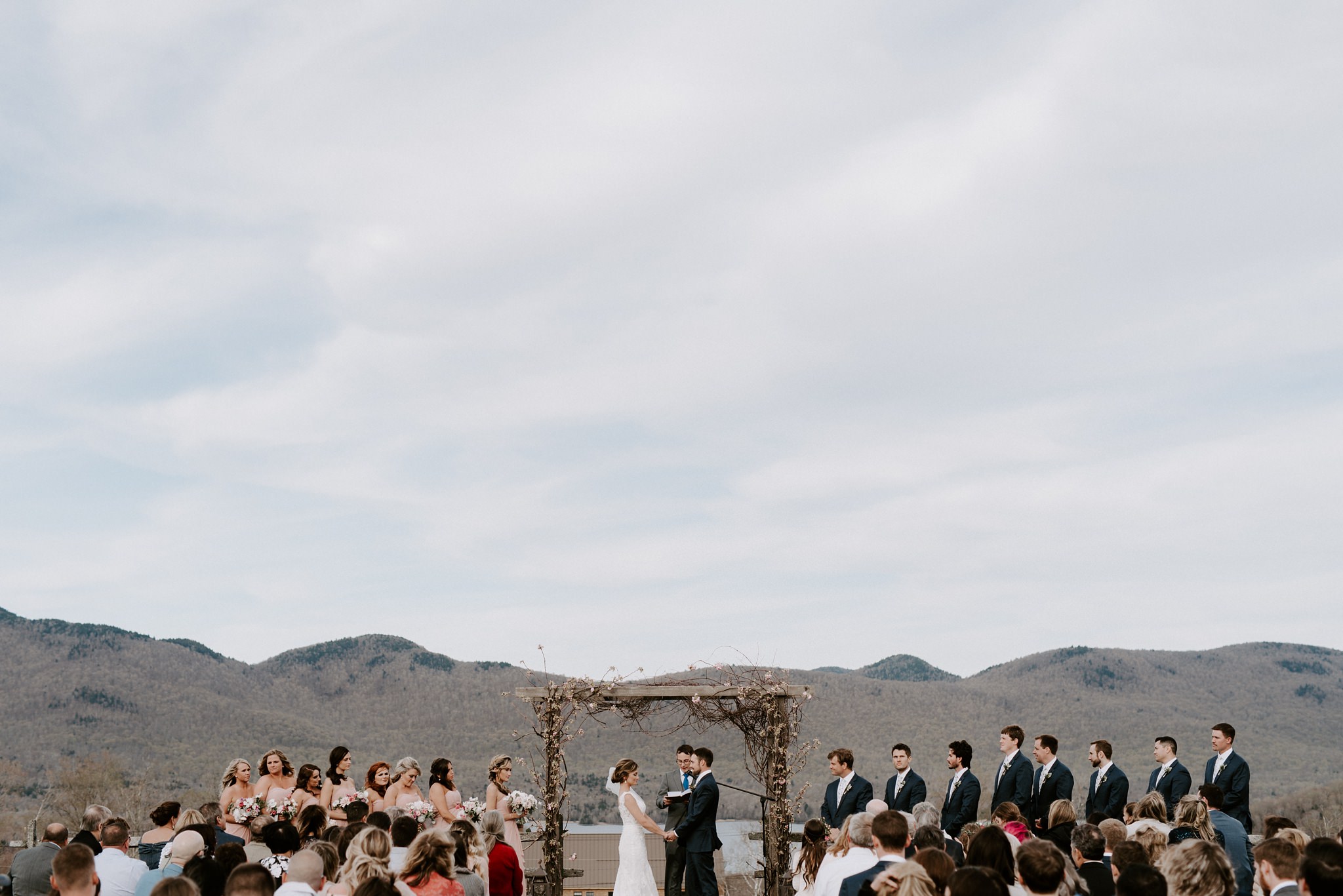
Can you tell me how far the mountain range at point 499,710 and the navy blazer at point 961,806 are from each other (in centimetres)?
4246

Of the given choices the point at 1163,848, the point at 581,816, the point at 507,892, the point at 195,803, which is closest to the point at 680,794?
the point at 507,892

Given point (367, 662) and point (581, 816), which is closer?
point (581, 816)

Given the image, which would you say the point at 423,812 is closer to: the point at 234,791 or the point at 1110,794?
the point at 234,791

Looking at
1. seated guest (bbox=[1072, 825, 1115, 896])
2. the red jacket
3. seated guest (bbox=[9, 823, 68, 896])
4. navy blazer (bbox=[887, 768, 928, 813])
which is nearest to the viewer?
seated guest (bbox=[1072, 825, 1115, 896])

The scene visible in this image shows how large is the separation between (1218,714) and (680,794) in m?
79.2

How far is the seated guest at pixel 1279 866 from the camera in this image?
4.60 meters

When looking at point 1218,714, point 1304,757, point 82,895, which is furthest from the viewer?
point 1218,714

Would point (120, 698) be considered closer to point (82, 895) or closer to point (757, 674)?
point (757, 674)

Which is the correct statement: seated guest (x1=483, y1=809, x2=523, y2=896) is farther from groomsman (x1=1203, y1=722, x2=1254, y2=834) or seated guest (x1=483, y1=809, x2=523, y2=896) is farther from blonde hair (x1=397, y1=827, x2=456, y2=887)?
groomsman (x1=1203, y1=722, x2=1254, y2=834)

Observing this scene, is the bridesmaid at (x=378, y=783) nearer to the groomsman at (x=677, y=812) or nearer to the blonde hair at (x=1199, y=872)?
the groomsman at (x=677, y=812)

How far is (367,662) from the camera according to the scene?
85688 millimetres

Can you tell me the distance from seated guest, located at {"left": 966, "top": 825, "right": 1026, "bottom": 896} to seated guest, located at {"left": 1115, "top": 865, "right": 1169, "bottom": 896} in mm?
548

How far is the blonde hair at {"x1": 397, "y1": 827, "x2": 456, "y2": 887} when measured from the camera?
515 cm

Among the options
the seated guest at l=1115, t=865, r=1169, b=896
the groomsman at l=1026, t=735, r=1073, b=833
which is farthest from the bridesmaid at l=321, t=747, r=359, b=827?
the seated guest at l=1115, t=865, r=1169, b=896
